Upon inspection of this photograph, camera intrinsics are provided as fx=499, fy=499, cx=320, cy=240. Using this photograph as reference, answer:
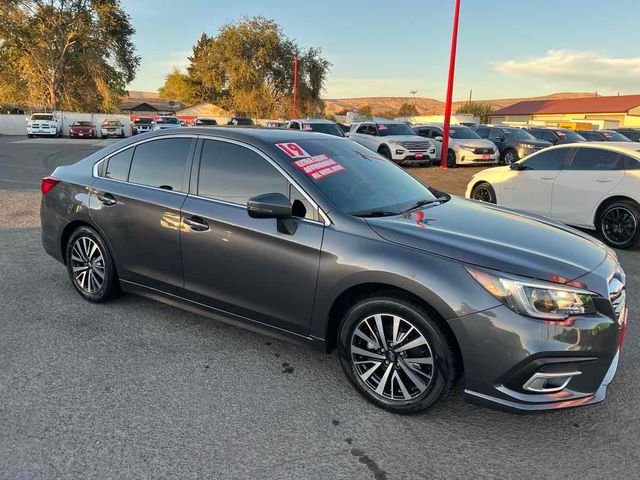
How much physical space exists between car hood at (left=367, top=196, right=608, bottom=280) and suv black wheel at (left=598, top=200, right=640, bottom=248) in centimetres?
450

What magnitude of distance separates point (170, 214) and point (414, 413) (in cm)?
225

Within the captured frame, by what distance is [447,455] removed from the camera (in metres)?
2.64

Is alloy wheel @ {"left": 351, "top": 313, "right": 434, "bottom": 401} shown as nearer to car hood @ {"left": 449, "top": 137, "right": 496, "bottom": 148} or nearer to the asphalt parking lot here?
the asphalt parking lot

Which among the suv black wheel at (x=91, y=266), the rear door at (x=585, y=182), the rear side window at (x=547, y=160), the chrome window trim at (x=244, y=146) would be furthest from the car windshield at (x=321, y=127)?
the suv black wheel at (x=91, y=266)

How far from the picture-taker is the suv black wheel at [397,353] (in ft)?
9.20

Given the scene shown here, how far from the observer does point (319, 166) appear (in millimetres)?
3537

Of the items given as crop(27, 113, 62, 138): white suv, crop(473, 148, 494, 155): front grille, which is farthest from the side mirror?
crop(27, 113, 62, 138): white suv

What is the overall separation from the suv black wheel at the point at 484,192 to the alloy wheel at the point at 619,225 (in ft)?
6.79

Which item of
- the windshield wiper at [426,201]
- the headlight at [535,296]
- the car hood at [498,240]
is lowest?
the headlight at [535,296]

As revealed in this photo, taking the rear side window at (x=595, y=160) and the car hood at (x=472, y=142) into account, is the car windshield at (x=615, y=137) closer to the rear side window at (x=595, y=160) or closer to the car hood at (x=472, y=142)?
the car hood at (x=472, y=142)

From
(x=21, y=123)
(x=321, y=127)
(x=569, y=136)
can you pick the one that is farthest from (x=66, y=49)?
(x=569, y=136)

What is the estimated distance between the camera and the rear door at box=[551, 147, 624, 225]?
761cm

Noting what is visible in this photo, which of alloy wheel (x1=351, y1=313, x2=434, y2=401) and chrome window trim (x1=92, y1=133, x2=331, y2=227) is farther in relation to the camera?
chrome window trim (x1=92, y1=133, x2=331, y2=227)

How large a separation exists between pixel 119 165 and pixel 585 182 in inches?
271
